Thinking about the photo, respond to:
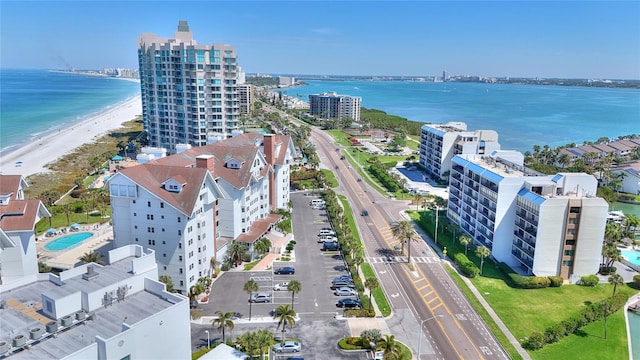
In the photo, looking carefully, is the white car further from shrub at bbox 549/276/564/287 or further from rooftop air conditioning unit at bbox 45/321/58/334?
rooftop air conditioning unit at bbox 45/321/58/334

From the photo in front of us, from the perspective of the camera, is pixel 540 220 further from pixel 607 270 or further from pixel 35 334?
pixel 35 334

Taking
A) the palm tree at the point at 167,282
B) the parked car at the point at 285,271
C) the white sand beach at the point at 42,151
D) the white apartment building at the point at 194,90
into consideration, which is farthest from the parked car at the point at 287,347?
the white sand beach at the point at 42,151

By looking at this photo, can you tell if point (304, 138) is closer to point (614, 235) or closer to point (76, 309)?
point (614, 235)

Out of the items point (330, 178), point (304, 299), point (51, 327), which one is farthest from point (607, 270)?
point (51, 327)

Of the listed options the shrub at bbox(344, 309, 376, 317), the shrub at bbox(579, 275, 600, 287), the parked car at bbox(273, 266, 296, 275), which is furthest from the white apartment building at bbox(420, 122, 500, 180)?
the shrub at bbox(344, 309, 376, 317)

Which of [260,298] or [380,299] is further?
[380,299]

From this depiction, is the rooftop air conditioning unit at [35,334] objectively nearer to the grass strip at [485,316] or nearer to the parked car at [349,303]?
the parked car at [349,303]
